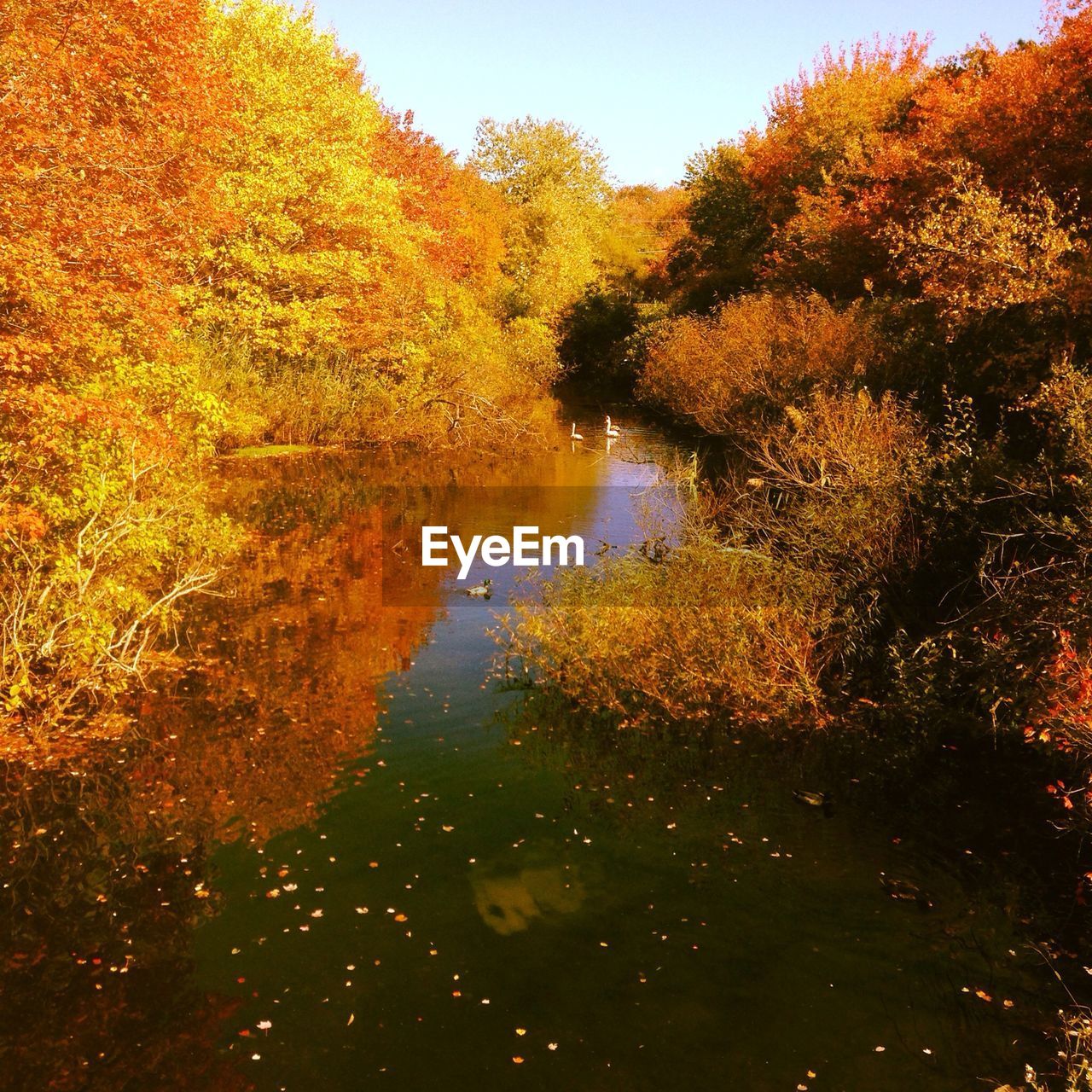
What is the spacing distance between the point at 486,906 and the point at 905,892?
446 cm

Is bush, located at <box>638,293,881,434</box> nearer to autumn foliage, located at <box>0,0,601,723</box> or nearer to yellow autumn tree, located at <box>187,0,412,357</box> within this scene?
autumn foliage, located at <box>0,0,601,723</box>

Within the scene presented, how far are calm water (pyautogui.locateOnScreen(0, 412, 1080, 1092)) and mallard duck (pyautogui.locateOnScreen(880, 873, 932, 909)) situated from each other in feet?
0.29

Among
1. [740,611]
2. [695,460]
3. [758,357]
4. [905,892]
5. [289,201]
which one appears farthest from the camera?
[758,357]

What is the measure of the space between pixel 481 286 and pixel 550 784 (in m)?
42.2

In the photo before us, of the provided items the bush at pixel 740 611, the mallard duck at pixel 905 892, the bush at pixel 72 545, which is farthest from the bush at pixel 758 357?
the bush at pixel 72 545

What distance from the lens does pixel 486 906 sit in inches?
388

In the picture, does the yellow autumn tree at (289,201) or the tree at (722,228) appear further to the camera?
the tree at (722,228)

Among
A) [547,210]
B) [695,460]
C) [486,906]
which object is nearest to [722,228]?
[547,210]

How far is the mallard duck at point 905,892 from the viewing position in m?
10.0

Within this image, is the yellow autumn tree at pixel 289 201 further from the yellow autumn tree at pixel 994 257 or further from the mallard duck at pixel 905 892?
the mallard duck at pixel 905 892

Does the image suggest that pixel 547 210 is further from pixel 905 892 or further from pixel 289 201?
pixel 905 892

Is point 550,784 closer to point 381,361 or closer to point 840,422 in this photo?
point 840,422

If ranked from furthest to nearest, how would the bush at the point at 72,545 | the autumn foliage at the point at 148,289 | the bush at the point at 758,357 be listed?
the bush at the point at 758,357
the autumn foliage at the point at 148,289
the bush at the point at 72,545

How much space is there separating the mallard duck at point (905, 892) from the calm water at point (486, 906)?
0.09 metres
